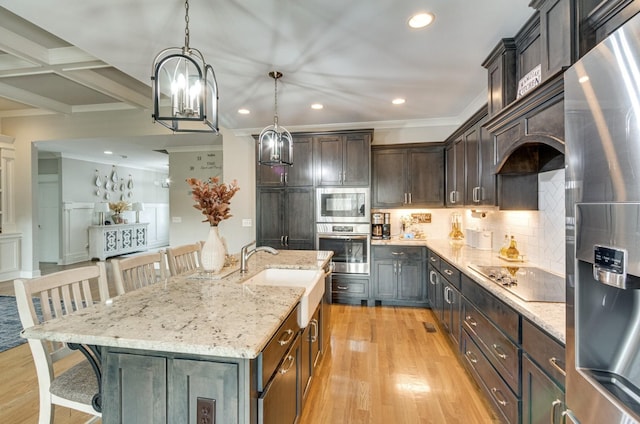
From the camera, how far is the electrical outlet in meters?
1.02

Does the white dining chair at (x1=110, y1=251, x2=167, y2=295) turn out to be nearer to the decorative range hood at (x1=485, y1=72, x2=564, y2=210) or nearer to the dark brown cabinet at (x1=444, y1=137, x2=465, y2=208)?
the decorative range hood at (x1=485, y1=72, x2=564, y2=210)

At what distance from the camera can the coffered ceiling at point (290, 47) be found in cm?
185

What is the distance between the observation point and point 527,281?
191cm

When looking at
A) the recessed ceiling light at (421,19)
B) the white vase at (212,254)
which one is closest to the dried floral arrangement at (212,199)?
the white vase at (212,254)

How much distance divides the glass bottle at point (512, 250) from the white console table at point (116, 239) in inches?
363

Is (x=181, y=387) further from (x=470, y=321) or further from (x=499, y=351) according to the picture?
(x=470, y=321)

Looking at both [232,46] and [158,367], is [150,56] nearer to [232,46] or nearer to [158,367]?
[232,46]

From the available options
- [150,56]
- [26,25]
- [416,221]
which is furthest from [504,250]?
[26,25]

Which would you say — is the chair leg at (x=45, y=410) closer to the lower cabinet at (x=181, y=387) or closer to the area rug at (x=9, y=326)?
the lower cabinet at (x=181, y=387)

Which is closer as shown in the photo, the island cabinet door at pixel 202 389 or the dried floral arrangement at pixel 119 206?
the island cabinet door at pixel 202 389

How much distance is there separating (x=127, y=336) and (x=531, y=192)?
2923 mm

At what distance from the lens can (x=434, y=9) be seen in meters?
1.85

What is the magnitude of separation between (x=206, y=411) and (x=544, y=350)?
148 centimetres

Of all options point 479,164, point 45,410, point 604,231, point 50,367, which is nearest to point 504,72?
point 479,164
